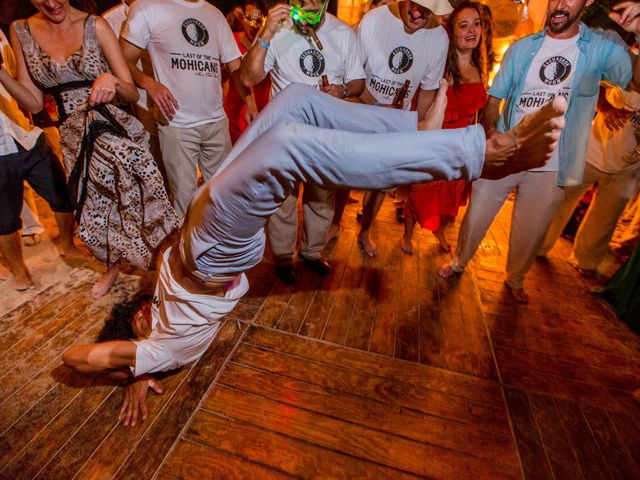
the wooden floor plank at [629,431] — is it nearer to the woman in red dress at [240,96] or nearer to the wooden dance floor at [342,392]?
the wooden dance floor at [342,392]

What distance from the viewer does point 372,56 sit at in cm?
248

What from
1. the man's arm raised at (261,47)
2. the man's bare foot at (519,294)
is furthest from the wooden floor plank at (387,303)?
the man's arm raised at (261,47)

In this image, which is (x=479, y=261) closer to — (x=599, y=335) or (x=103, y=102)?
(x=599, y=335)

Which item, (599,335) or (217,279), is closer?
(217,279)

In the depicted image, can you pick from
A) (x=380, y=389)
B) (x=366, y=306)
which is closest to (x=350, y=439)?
(x=380, y=389)

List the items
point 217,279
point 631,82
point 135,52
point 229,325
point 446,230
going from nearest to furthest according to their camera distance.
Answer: point 217,279 < point 631,82 < point 229,325 < point 135,52 < point 446,230

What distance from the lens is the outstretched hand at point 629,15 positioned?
1.80 m

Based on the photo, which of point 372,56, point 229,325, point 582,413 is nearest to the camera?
point 582,413

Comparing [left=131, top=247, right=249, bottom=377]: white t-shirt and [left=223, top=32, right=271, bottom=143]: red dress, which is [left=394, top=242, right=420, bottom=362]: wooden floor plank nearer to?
[left=131, top=247, right=249, bottom=377]: white t-shirt

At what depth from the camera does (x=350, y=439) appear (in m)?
1.61

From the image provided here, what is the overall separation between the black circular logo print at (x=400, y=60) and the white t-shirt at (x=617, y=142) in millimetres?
1653

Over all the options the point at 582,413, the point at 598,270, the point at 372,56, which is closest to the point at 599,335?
the point at 582,413

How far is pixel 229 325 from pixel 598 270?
363 centimetres

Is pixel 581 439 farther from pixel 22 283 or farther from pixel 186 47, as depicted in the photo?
pixel 22 283
